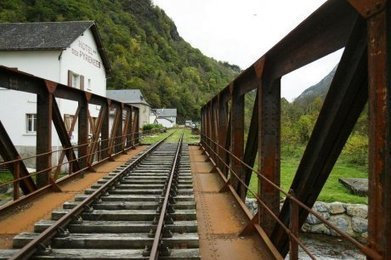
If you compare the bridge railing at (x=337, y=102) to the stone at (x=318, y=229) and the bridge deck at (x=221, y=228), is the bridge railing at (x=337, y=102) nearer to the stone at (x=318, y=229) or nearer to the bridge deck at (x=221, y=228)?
the bridge deck at (x=221, y=228)

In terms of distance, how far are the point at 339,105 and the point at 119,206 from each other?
5.18m

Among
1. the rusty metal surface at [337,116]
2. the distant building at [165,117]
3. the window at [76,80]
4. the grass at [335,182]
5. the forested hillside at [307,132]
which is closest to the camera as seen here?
the rusty metal surface at [337,116]

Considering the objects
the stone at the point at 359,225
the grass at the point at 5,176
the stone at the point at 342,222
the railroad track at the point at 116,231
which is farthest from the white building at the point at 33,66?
the railroad track at the point at 116,231

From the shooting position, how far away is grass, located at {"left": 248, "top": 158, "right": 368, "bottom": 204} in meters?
17.0

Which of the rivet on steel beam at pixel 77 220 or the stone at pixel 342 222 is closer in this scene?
the rivet on steel beam at pixel 77 220

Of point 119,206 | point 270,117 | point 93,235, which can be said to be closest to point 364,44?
point 270,117

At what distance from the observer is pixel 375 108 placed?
104 inches

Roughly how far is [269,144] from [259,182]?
1.94 ft

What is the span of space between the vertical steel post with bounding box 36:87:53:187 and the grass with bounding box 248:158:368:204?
11.2m

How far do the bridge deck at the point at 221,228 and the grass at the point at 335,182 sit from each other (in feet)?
28.7

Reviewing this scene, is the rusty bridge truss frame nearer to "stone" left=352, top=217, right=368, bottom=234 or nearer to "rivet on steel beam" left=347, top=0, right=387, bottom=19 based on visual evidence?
"rivet on steel beam" left=347, top=0, right=387, bottom=19

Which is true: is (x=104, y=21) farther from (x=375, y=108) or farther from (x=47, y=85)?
(x=375, y=108)

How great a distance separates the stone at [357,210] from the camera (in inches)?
620

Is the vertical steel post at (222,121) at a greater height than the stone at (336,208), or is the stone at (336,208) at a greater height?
the vertical steel post at (222,121)
